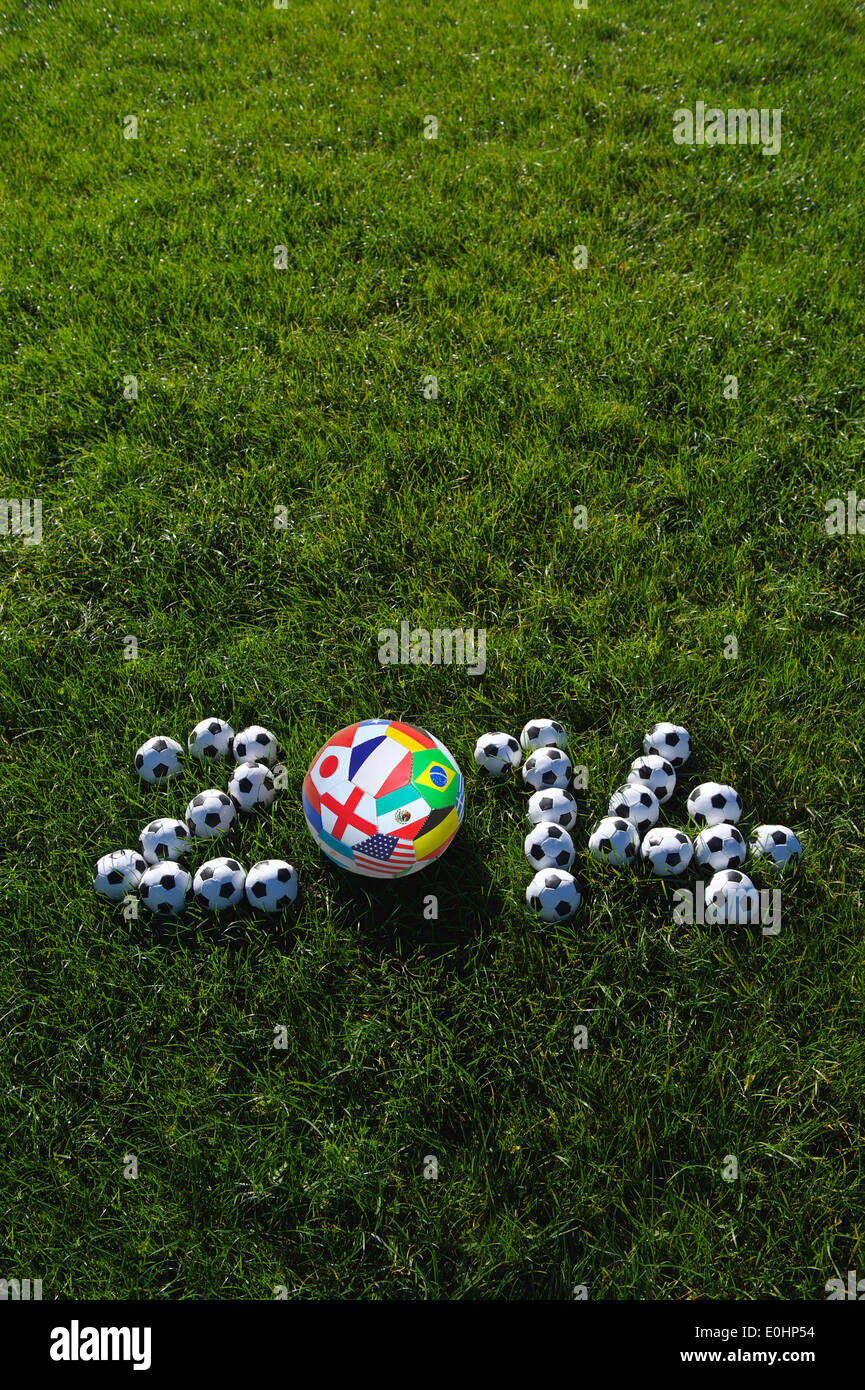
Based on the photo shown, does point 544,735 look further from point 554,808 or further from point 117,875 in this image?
point 117,875

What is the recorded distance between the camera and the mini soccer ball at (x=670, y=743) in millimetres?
3877

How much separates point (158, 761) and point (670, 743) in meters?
2.17

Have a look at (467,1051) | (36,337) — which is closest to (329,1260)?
(467,1051)

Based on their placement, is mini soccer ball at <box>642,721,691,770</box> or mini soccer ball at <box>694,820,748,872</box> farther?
mini soccer ball at <box>642,721,691,770</box>

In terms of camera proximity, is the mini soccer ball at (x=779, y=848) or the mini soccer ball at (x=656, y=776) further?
the mini soccer ball at (x=656, y=776)

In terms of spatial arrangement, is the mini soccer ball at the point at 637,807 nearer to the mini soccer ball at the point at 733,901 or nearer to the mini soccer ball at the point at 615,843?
the mini soccer ball at the point at 615,843

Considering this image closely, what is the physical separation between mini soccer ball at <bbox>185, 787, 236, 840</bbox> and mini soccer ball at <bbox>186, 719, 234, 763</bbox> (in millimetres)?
251

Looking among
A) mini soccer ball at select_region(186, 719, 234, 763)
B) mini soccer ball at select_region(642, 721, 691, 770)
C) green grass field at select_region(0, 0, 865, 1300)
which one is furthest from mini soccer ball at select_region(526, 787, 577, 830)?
mini soccer ball at select_region(186, 719, 234, 763)

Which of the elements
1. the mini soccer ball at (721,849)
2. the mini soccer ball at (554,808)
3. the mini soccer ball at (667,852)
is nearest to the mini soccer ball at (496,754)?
the mini soccer ball at (554,808)

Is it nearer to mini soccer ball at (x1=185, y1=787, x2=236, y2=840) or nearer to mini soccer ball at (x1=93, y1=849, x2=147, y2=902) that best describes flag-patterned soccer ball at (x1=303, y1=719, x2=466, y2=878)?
mini soccer ball at (x1=185, y1=787, x2=236, y2=840)

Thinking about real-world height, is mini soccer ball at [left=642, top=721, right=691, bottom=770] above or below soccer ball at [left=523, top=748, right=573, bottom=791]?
above

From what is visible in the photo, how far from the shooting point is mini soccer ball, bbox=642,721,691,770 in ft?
12.7

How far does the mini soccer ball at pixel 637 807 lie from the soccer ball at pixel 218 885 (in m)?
1.51
